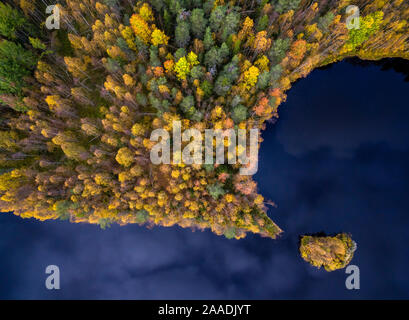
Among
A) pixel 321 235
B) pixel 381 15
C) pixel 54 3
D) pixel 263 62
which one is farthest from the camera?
pixel 321 235

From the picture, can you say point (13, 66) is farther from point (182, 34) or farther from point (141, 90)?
point (182, 34)

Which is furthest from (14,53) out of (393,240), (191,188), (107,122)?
(393,240)

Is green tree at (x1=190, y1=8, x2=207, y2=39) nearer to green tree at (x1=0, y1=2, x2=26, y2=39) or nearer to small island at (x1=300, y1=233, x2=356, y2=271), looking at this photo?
green tree at (x1=0, y1=2, x2=26, y2=39)

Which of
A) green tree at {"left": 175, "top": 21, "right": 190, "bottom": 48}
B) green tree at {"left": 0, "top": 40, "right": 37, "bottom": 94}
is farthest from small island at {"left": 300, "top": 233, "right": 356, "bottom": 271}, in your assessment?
green tree at {"left": 0, "top": 40, "right": 37, "bottom": 94}

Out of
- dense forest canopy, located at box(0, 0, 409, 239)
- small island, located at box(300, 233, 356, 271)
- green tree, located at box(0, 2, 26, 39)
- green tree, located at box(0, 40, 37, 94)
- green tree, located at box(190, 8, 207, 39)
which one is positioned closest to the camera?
green tree, located at box(190, 8, 207, 39)

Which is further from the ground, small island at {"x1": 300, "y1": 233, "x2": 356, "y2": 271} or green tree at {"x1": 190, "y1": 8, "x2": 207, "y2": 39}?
green tree at {"x1": 190, "y1": 8, "x2": 207, "y2": 39}

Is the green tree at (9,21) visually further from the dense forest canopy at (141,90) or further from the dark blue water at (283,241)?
the dark blue water at (283,241)
